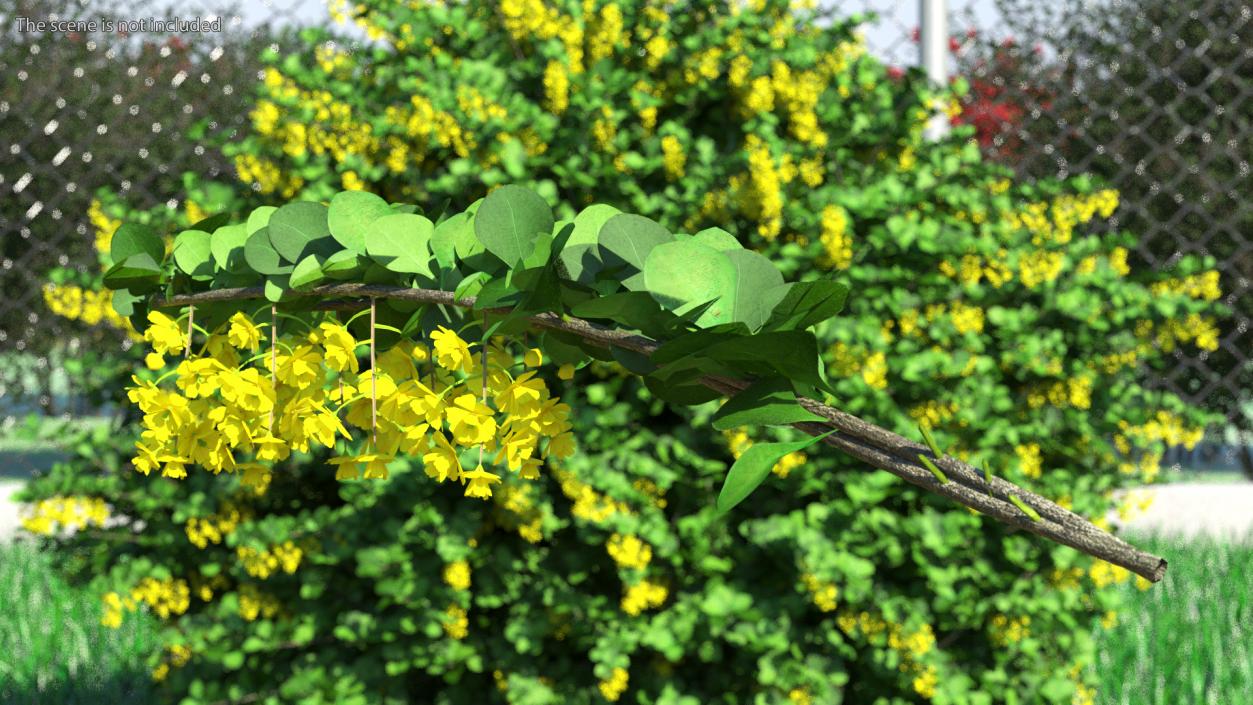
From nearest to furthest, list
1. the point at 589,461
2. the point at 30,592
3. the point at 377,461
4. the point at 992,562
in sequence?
the point at 377,461 → the point at 589,461 → the point at 992,562 → the point at 30,592

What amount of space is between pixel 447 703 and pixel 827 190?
4.20 feet

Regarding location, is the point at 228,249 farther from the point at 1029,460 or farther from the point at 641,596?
the point at 1029,460

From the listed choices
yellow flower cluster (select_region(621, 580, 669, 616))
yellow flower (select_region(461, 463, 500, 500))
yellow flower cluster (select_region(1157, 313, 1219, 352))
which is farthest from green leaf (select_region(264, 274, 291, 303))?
yellow flower cluster (select_region(1157, 313, 1219, 352))

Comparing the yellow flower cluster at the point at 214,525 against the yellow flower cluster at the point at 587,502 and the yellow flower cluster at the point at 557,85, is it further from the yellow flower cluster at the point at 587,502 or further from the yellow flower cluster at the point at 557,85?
the yellow flower cluster at the point at 557,85

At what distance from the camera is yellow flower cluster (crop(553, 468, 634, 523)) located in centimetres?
221

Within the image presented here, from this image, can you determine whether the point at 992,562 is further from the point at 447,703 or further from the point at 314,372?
the point at 314,372

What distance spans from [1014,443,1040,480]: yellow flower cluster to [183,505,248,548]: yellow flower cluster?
1532 mm

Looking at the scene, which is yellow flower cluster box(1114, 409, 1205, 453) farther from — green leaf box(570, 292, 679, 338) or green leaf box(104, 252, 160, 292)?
green leaf box(104, 252, 160, 292)

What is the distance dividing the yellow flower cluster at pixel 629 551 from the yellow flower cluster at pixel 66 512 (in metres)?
1.11

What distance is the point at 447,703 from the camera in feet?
8.29

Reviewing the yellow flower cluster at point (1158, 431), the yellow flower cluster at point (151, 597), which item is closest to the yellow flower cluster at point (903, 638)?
the yellow flower cluster at point (1158, 431)

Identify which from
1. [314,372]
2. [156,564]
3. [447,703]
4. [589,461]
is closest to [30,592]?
[156,564]

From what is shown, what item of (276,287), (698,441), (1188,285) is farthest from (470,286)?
(1188,285)

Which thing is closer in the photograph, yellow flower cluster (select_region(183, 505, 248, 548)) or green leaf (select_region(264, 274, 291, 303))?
green leaf (select_region(264, 274, 291, 303))
